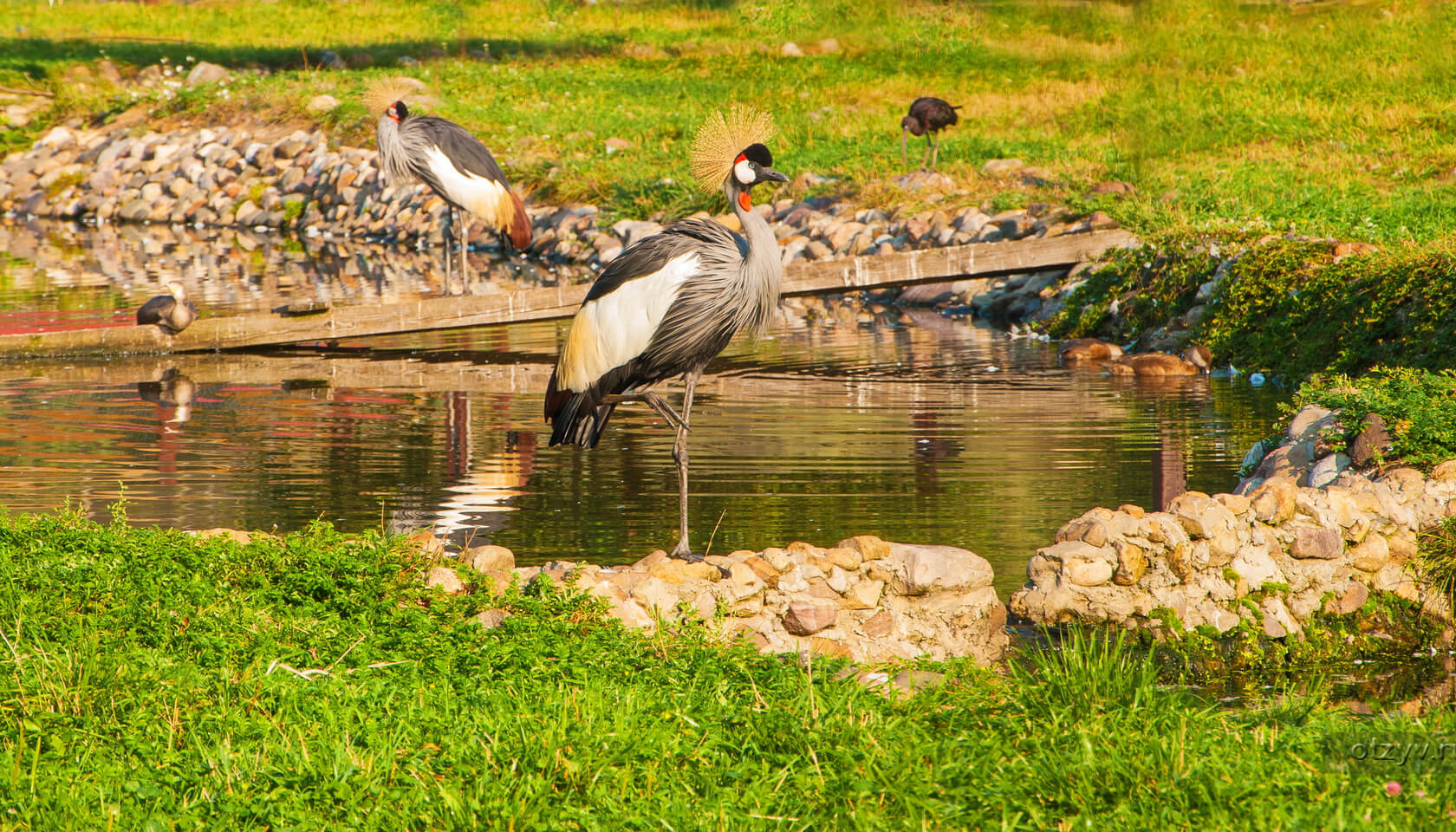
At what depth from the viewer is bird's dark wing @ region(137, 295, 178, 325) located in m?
14.2

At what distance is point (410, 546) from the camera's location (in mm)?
6258

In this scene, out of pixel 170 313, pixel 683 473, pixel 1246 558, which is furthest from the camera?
pixel 170 313

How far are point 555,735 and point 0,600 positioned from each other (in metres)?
2.56

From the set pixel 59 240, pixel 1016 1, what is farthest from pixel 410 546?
pixel 59 240

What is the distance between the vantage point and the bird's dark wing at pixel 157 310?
46.5 feet

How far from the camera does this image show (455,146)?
52.4ft

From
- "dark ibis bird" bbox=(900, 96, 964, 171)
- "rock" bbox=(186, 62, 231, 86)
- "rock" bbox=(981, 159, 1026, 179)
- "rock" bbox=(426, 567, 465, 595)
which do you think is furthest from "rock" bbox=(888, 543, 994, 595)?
"rock" bbox=(186, 62, 231, 86)

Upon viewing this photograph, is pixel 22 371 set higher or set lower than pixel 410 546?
higher

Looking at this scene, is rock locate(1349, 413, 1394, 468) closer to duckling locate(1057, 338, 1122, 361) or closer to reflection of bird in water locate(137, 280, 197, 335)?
duckling locate(1057, 338, 1122, 361)

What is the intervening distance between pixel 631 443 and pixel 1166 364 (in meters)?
5.09

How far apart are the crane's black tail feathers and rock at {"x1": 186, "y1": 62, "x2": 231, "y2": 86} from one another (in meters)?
29.0

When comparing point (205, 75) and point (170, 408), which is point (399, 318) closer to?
point (170, 408)

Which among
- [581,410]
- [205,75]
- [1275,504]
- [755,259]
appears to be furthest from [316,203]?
[1275,504]

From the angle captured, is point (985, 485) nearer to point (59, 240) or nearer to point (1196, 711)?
point (1196, 711)
